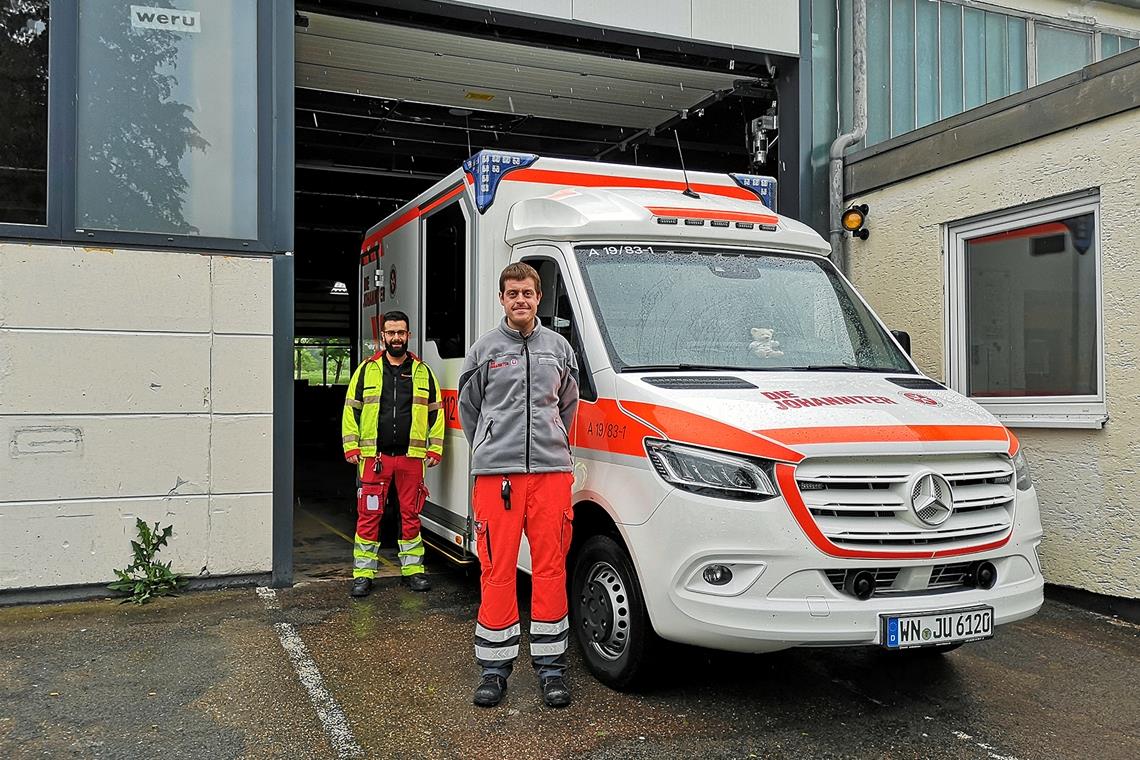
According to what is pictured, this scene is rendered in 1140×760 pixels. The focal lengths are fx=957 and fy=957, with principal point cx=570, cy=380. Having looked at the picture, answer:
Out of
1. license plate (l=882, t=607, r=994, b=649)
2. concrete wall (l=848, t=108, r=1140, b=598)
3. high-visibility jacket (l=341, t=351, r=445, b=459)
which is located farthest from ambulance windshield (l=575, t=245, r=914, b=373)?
high-visibility jacket (l=341, t=351, r=445, b=459)

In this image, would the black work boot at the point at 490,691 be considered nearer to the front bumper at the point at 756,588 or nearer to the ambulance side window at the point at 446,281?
the front bumper at the point at 756,588

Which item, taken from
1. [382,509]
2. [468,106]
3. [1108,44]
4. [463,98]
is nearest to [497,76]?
[463,98]

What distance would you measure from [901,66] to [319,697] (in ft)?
26.3

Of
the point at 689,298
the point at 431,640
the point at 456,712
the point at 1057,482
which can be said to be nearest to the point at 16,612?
the point at 431,640

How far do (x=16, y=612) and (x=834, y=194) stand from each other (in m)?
7.13

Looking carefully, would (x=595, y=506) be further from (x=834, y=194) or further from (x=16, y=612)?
(x=834, y=194)

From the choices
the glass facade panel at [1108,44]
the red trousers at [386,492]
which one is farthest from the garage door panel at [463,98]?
the glass facade panel at [1108,44]

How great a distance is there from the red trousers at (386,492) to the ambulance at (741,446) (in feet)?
2.53

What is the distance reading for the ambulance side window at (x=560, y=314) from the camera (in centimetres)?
480

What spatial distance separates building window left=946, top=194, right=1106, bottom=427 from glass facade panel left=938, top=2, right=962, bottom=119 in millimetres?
2852

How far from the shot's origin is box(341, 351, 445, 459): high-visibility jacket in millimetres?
6523

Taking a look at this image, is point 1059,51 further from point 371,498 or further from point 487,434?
point 487,434

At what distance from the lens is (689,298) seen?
5.05 meters

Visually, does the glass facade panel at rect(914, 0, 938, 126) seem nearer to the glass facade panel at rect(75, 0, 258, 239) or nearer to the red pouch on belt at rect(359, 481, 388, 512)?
the glass facade panel at rect(75, 0, 258, 239)
